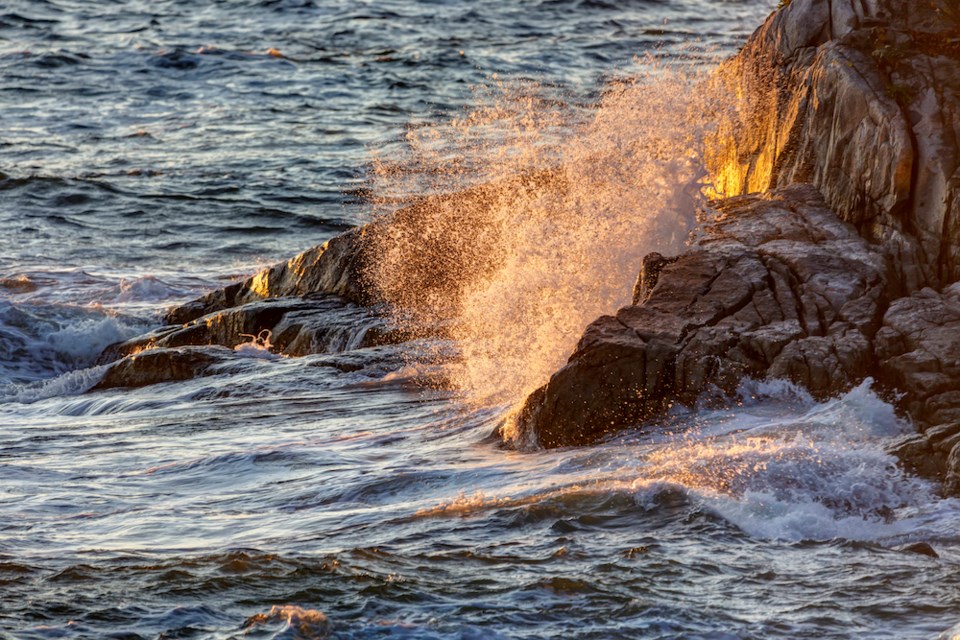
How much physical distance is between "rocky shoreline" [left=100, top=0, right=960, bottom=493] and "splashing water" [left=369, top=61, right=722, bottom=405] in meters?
0.45

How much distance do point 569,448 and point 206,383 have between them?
12.6 ft

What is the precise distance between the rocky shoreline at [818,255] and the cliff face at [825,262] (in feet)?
0.04

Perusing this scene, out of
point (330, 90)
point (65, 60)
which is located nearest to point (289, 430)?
point (330, 90)

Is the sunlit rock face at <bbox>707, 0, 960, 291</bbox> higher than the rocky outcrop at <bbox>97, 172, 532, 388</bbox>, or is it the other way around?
the sunlit rock face at <bbox>707, 0, 960, 291</bbox>

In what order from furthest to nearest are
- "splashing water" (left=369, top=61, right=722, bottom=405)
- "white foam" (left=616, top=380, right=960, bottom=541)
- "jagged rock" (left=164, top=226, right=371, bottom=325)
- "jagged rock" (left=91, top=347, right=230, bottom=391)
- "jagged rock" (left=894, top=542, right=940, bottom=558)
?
1. "jagged rock" (left=164, top=226, right=371, bottom=325)
2. "jagged rock" (left=91, top=347, right=230, bottom=391)
3. "splashing water" (left=369, top=61, right=722, bottom=405)
4. "white foam" (left=616, top=380, right=960, bottom=541)
5. "jagged rock" (left=894, top=542, right=940, bottom=558)

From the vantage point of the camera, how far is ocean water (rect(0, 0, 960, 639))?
215 inches

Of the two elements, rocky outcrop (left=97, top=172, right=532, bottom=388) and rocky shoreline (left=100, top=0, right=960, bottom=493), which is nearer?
rocky shoreline (left=100, top=0, right=960, bottom=493)

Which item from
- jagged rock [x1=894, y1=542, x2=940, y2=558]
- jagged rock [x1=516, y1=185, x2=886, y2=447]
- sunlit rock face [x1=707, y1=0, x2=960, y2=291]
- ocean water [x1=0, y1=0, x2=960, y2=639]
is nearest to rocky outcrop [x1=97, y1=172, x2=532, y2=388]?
ocean water [x1=0, y1=0, x2=960, y2=639]

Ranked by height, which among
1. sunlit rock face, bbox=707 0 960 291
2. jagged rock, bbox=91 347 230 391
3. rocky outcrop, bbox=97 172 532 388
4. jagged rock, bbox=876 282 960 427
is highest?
sunlit rock face, bbox=707 0 960 291

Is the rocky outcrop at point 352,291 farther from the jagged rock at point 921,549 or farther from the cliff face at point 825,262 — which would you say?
the jagged rock at point 921,549

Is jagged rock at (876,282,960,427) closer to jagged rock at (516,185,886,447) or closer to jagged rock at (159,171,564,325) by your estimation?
jagged rock at (516,185,886,447)

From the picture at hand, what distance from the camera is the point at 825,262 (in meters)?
8.34

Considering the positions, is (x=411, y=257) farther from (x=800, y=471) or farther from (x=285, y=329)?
(x=800, y=471)

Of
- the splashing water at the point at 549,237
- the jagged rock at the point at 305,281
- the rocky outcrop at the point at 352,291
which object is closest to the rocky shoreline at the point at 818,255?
the splashing water at the point at 549,237
